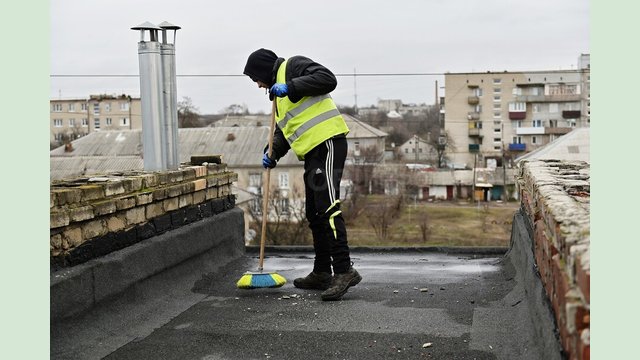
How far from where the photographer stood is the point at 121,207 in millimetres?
4203

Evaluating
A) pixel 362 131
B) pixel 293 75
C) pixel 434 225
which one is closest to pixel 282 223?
pixel 434 225

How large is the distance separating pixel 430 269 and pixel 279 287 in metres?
1.33

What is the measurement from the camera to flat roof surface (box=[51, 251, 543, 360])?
3.46 m

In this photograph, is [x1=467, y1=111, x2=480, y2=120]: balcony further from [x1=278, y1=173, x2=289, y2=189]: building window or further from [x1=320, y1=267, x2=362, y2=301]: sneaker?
[x1=320, y1=267, x2=362, y2=301]: sneaker

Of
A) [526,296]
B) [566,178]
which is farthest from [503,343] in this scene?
[566,178]

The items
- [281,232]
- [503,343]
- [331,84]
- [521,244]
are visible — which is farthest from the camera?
[281,232]

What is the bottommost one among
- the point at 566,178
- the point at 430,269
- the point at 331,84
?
the point at 430,269

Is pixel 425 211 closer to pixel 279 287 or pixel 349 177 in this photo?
pixel 349 177

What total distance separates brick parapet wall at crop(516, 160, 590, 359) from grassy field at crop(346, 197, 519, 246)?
105ft

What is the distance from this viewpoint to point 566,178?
4.09 metres

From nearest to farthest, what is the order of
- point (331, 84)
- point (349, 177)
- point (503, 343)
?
point (503, 343) → point (331, 84) → point (349, 177)

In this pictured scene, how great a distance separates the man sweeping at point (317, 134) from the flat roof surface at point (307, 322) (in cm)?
28

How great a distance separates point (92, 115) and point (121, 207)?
56.0m

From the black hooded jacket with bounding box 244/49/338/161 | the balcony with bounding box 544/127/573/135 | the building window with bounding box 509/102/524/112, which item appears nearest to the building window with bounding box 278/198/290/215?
the building window with bounding box 509/102/524/112
